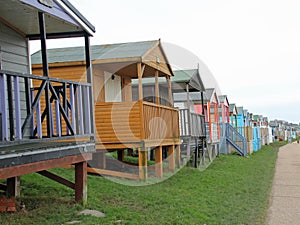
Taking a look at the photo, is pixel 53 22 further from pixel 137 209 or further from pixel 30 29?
pixel 137 209

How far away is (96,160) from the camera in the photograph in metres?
14.3

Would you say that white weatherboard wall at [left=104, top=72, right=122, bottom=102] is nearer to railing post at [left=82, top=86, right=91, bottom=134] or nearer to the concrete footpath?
the concrete footpath

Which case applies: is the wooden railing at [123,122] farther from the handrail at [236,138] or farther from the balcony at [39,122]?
the handrail at [236,138]

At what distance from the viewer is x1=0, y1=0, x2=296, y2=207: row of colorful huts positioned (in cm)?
653

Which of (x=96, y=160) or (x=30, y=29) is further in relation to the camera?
(x=96, y=160)

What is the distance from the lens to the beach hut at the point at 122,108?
493 inches

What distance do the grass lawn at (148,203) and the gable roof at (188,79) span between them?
5748 millimetres

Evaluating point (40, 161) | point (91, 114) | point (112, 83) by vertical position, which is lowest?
point (40, 161)

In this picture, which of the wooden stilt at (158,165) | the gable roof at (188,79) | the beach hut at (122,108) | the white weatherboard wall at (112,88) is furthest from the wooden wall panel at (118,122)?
the gable roof at (188,79)

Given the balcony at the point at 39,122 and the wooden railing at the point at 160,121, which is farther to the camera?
the wooden railing at the point at 160,121

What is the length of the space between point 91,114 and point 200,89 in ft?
39.6

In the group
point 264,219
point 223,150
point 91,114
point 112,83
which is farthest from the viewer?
point 223,150

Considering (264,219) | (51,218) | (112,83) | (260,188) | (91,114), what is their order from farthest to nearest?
1. (112,83)
2. (260,188)
3. (264,219)
4. (91,114)
5. (51,218)

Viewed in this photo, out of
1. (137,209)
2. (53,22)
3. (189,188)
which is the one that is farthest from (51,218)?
(189,188)
